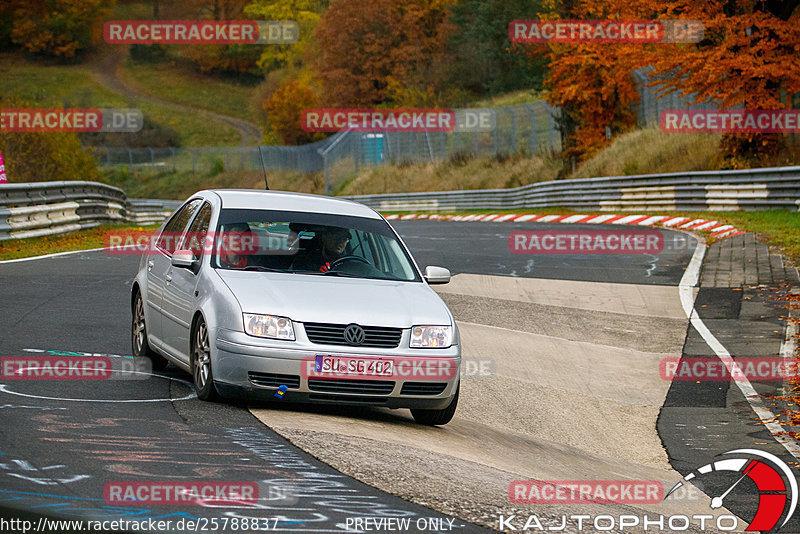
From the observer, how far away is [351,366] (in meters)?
7.63

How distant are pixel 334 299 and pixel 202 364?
1.06 meters

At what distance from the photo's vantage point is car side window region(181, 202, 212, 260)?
9.09 meters

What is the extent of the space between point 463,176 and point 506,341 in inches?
1571

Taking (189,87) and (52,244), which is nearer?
(52,244)

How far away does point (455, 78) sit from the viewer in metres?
84.9

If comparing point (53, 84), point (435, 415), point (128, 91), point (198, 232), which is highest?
point (53, 84)

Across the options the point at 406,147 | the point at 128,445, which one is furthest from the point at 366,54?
the point at 128,445

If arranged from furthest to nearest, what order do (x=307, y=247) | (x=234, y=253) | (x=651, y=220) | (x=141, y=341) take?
(x=651, y=220) < (x=141, y=341) < (x=307, y=247) < (x=234, y=253)

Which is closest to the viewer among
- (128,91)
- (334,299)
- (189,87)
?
(334,299)

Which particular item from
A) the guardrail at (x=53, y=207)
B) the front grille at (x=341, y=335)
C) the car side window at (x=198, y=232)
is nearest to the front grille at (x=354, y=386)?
the front grille at (x=341, y=335)

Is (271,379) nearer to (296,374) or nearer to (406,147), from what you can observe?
(296,374)

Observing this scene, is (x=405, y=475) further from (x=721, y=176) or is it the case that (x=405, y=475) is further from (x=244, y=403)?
(x=721, y=176)

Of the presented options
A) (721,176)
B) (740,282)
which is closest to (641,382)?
(740,282)

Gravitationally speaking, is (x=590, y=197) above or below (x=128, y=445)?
above
